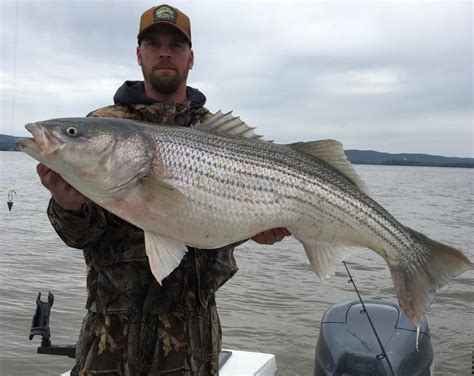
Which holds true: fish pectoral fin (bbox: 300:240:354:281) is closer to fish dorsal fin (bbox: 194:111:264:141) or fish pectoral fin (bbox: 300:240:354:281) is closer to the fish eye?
fish dorsal fin (bbox: 194:111:264:141)

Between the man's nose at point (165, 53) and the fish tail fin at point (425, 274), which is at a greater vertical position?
the man's nose at point (165, 53)

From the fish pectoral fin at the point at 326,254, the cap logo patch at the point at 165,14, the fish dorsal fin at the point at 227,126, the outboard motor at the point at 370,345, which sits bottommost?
Answer: the outboard motor at the point at 370,345

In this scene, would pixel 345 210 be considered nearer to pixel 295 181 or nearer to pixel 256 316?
pixel 295 181

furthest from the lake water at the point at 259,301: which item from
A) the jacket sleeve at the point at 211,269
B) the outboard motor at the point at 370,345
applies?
the jacket sleeve at the point at 211,269

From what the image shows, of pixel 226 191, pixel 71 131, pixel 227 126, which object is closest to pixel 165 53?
pixel 227 126

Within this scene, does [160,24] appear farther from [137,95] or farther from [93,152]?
[93,152]

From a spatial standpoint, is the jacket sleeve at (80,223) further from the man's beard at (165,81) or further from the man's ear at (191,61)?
the man's ear at (191,61)

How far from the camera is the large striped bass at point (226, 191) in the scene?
298 cm

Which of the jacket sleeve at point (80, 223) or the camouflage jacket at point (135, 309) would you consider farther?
the camouflage jacket at point (135, 309)

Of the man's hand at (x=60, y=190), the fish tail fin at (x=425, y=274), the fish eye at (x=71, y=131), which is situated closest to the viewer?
the fish eye at (x=71, y=131)

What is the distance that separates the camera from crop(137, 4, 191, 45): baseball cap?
371 centimetres

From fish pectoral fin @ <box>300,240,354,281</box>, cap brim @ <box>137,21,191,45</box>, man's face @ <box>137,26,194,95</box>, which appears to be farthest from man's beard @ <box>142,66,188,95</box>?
fish pectoral fin @ <box>300,240,354,281</box>

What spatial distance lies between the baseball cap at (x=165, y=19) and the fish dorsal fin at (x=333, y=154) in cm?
120

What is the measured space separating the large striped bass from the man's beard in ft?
1.83
